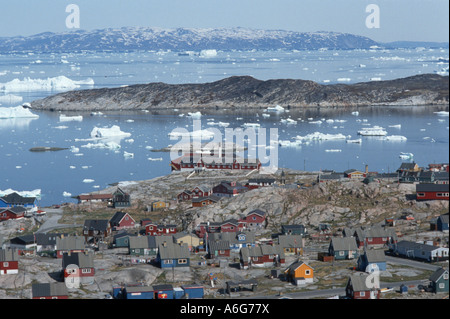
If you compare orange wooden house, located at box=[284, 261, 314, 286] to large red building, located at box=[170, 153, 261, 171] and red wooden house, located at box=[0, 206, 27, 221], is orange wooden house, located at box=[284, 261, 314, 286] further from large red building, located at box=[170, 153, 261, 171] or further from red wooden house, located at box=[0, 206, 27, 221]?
large red building, located at box=[170, 153, 261, 171]

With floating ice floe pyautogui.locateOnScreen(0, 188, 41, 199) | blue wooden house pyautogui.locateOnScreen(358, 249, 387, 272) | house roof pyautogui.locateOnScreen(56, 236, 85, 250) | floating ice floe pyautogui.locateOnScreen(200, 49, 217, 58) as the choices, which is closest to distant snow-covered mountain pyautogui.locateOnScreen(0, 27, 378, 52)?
floating ice floe pyautogui.locateOnScreen(200, 49, 217, 58)

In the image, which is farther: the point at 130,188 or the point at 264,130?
the point at 264,130

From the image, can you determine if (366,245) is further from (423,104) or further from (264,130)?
(423,104)

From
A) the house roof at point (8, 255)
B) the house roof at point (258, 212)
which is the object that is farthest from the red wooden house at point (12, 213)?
the house roof at point (8, 255)

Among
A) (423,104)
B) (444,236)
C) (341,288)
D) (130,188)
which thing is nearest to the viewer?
(341,288)

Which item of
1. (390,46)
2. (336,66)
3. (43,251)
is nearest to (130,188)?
(43,251)

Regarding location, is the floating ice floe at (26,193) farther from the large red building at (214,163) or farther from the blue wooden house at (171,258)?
the blue wooden house at (171,258)
